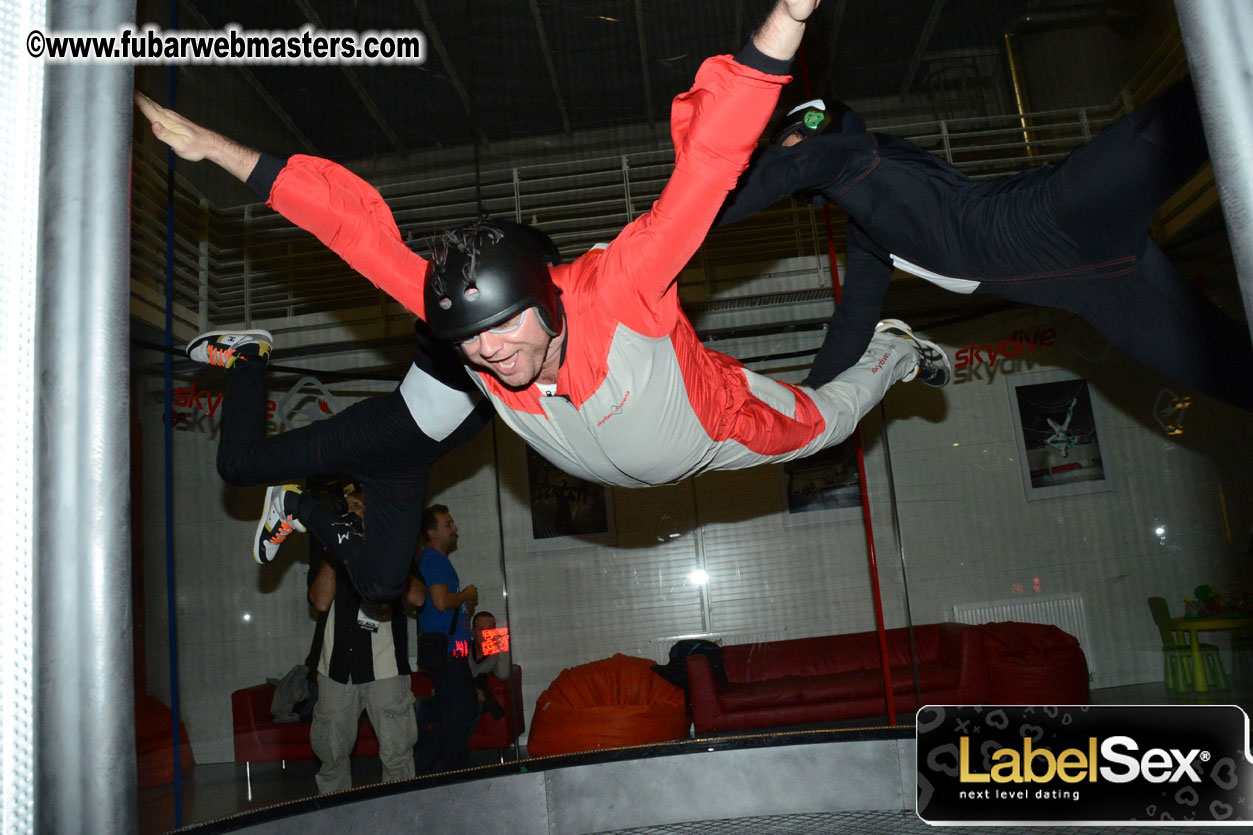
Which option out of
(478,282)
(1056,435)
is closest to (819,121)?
(478,282)

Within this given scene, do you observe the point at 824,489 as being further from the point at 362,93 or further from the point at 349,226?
the point at 362,93

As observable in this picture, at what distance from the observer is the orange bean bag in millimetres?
4012

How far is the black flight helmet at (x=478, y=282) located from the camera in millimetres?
1718

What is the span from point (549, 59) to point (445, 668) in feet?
10.9

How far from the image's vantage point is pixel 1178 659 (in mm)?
4152

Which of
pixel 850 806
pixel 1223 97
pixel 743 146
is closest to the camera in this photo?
pixel 1223 97

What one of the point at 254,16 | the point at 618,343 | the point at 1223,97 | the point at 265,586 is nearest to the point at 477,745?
the point at 265,586

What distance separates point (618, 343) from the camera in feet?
5.78

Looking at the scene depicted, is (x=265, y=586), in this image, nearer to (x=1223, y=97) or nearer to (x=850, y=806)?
(x=850, y=806)

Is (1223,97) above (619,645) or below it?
above

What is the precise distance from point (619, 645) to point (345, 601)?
4.69 ft

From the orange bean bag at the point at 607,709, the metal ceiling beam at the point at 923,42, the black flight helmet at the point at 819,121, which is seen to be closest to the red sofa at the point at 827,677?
the orange bean bag at the point at 607,709

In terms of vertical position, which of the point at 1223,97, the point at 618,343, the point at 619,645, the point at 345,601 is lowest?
the point at 619,645

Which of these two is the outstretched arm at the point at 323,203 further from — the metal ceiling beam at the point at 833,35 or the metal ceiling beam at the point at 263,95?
the metal ceiling beam at the point at 833,35
